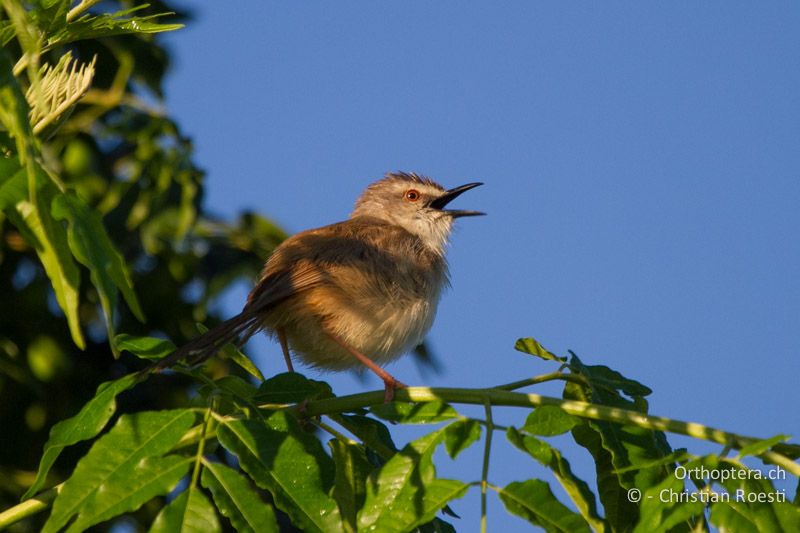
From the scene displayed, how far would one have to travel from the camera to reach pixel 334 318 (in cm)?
477

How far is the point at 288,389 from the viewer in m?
2.80

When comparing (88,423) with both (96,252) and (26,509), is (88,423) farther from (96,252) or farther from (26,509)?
(96,252)

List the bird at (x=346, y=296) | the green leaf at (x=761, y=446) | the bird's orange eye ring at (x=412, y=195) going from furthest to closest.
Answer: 1. the bird's orange eye ring at (x=412, y=195)
2. the bird at (x=346, y=296)
3. the green leaf at (x=761, y=446)

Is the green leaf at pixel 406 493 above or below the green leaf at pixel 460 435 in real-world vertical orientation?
below

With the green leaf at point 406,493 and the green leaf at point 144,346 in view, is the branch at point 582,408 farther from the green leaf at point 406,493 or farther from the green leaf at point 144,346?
the green leaf at point 144,346

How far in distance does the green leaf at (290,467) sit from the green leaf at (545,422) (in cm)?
47

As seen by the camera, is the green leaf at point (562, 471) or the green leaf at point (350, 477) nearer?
the green leaf at point (562, 471)

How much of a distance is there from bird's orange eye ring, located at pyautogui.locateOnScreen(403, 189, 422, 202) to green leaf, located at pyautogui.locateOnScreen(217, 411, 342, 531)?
4.37m

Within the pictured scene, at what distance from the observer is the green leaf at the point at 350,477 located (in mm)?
2479

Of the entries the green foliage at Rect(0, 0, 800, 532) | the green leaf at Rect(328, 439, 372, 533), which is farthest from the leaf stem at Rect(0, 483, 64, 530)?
the green leaf at Rect(328, 439, 372, 533)

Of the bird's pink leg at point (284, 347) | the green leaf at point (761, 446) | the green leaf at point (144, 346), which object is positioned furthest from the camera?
the bird's pink leg at point (284, 347)

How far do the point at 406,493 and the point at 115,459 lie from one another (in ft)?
2.02

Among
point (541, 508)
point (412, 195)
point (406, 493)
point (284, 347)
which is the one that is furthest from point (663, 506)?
point (412, 195)

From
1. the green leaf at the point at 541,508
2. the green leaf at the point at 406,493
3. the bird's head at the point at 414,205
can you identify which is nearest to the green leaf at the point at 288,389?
the green leaf at the point at 406,493
